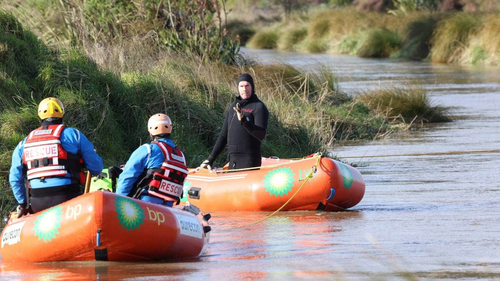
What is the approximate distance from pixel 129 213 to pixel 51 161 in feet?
3.27

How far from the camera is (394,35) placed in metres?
44.5

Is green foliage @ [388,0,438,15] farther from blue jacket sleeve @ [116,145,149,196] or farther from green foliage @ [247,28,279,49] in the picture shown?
blue jacket sleeve @ [116,145,149,196]

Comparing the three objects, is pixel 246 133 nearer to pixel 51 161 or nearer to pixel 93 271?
pixel 51 161

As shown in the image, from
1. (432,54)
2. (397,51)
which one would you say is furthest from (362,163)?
(397,51)

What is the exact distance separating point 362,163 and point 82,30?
5688 millimetres

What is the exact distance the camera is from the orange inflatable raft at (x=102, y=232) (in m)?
7.42

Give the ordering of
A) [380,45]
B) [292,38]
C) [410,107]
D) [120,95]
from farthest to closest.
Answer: [292,38] → [380,45] → [410,107] → [120,95]

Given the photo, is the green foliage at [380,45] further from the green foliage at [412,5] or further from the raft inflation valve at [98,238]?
the raft inflation valve at [98,238]

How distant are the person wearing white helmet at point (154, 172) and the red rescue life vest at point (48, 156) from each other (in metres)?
0.48

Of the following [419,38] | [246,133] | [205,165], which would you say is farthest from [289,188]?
[419,38]

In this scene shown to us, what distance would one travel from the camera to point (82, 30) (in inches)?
679

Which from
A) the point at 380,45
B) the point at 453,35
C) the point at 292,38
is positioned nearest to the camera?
the point at 453,35

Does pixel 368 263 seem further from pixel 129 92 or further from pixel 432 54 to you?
pixel 432 54

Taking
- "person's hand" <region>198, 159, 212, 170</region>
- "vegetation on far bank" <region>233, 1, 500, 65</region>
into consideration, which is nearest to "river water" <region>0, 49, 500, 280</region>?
"person's hand" <region>198, 159, 212, 170</region>
